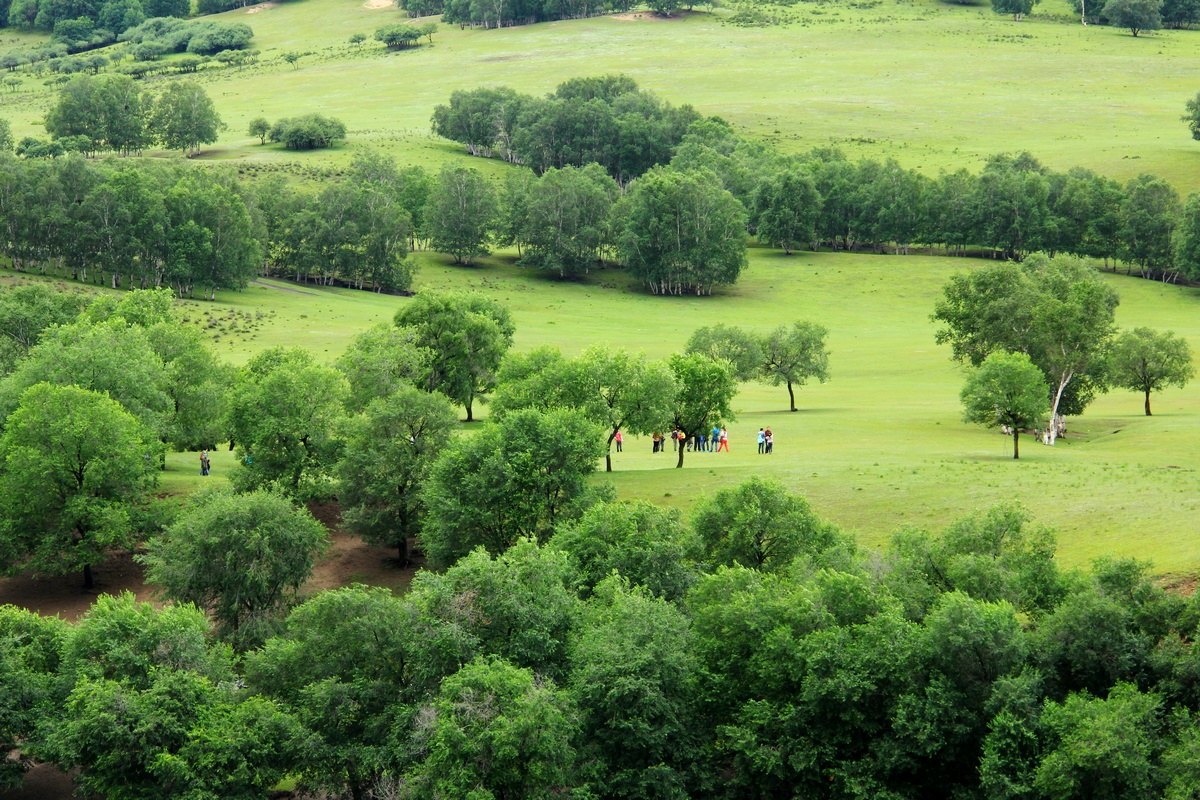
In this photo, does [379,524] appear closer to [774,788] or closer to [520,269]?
[774,788]

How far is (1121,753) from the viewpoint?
4103 centimetres

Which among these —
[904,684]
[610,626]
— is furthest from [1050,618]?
[610,626]

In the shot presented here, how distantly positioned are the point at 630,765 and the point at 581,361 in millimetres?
29423

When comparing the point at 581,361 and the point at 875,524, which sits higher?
the point at 581,361

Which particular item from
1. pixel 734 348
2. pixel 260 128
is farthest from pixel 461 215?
pixel 734 348

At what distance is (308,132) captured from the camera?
183625 millimetres

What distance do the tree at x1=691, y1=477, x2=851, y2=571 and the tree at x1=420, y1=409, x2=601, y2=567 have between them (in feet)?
26.1

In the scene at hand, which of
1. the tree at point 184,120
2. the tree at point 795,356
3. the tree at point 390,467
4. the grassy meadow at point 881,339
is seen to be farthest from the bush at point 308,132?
the tree at point 390,467

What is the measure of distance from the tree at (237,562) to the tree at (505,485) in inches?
242

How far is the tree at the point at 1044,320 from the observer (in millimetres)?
79625

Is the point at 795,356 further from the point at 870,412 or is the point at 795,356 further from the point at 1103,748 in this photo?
the point at 1103,748

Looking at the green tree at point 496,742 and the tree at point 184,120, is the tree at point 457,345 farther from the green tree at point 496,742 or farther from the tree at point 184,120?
the tree at point 184,120

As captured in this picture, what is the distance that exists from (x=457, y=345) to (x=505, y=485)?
28.0 m

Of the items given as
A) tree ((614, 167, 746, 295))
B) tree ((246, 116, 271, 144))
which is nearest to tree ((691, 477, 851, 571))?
tree ((614, 167, 746, 295))
